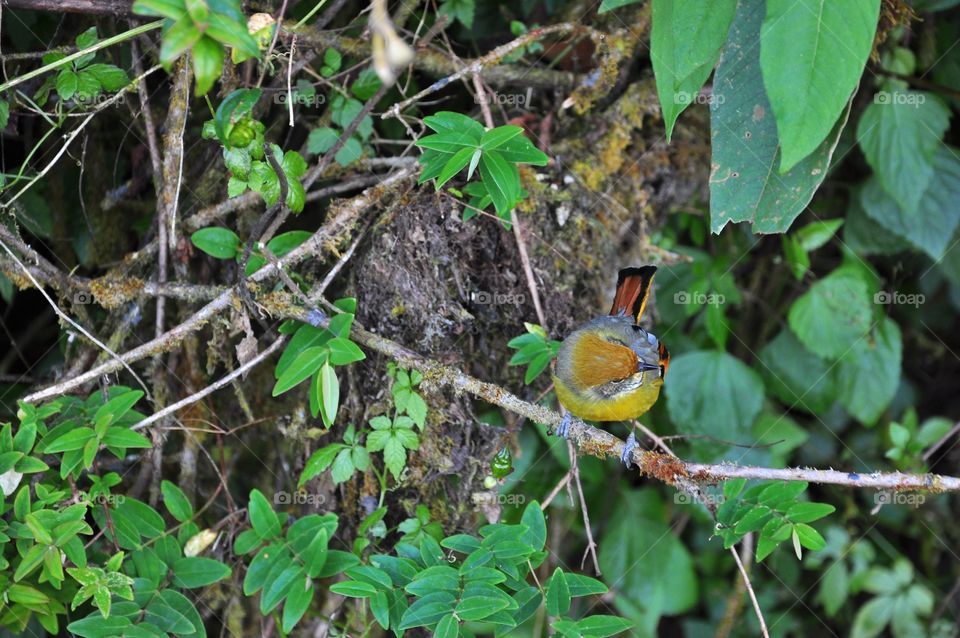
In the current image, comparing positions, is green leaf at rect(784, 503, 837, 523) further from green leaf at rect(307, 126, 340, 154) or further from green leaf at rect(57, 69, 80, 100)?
green leaf at rect(57, 69, 80, 100)

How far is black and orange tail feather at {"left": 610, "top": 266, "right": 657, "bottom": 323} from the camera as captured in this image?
107 inches

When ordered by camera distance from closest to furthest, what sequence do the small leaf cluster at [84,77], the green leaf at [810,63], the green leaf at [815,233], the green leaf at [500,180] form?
the green leaf at [810,63] → the green leaf at [500,180] → the small leaf cluster at [84,77] → the green leaf at [815,233]

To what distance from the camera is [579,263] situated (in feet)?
9.18

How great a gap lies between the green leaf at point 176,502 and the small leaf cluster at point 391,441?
32 cm

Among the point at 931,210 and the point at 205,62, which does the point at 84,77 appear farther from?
the point at 931,210

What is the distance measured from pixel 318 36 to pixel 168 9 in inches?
48.2

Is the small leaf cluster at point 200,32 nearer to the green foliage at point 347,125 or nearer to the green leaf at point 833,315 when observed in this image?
the green foliage at point 347,125

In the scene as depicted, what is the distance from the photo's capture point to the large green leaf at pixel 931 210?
313cm

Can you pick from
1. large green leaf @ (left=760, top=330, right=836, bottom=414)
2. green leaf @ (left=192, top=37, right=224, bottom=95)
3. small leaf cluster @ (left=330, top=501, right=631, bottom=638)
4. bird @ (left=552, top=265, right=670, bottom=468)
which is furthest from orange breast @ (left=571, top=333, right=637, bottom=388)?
green leaf @ (left=192, top=37, right=224, bottom=95)

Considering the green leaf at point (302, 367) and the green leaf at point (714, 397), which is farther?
the green leaf at point (714, 397)

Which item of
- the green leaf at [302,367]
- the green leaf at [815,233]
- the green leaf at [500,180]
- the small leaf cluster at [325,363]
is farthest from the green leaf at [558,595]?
the green leaf at [815,233]

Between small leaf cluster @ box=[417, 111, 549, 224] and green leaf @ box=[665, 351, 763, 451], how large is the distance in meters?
1.37

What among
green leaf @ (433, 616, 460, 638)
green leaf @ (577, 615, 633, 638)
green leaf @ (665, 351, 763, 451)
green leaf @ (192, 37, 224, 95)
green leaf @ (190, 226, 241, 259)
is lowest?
green leaf @ (665, 351, 763, 451)

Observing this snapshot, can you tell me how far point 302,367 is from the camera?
2027 millimetres
